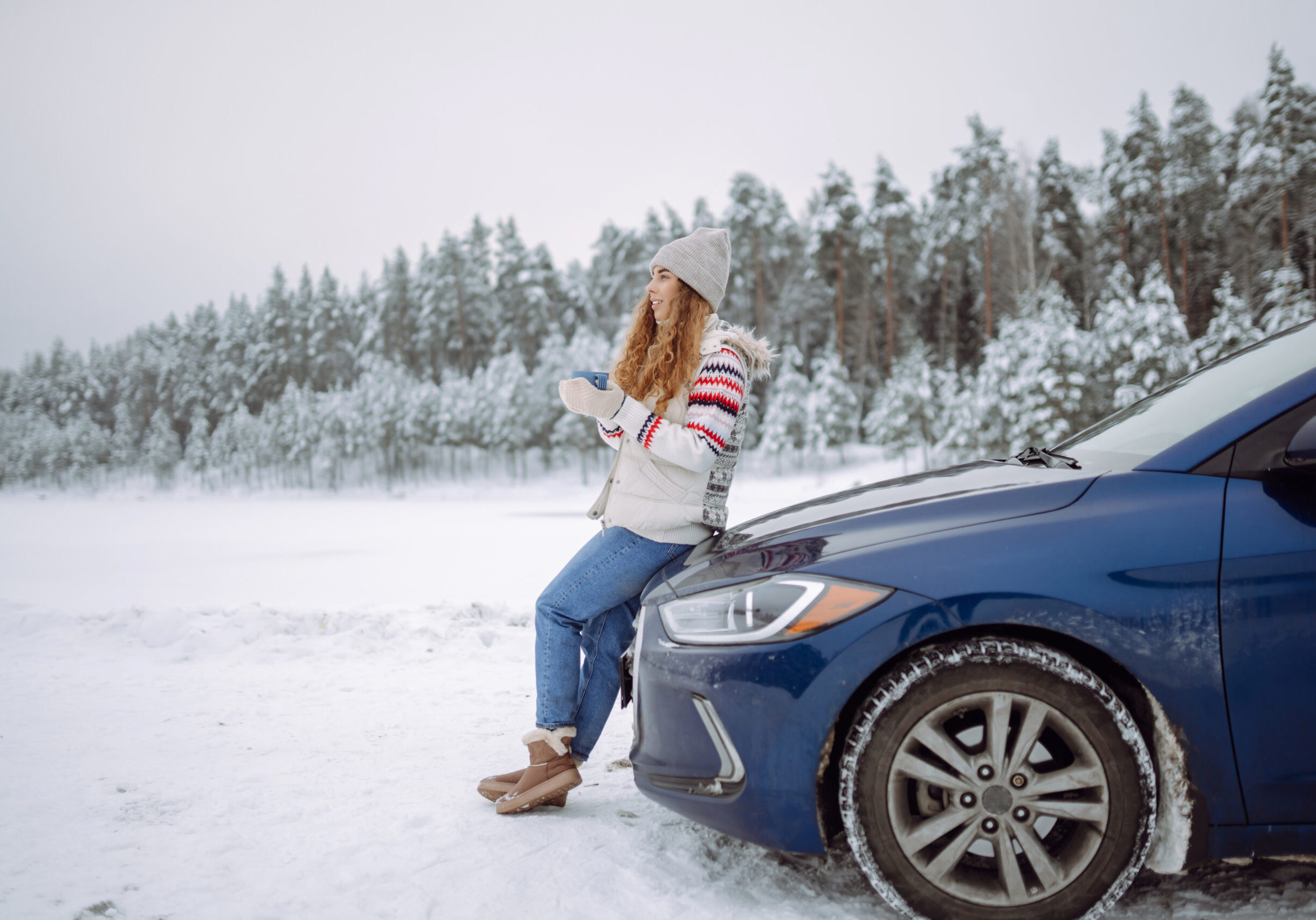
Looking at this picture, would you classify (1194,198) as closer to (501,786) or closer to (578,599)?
(578,599)

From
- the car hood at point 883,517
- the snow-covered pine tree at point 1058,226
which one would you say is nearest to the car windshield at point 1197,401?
the car hood at point 883,517

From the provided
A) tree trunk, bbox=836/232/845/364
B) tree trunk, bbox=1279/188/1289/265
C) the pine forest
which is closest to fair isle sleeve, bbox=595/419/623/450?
the pine forest

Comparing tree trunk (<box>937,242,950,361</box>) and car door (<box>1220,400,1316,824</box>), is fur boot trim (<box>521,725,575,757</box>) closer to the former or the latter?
car door (<box>1220,400,1316,824</box>)

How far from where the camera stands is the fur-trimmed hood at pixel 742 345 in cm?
298

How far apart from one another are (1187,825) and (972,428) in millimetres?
31760

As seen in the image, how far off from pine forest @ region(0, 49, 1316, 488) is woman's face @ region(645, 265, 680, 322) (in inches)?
948

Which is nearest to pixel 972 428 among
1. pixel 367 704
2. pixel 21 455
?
pixel 367 704

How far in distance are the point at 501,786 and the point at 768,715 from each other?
1.39m

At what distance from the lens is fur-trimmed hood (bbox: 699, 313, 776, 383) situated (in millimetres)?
2977

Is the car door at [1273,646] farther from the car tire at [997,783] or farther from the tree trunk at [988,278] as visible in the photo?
the tree trunk at [988,278]

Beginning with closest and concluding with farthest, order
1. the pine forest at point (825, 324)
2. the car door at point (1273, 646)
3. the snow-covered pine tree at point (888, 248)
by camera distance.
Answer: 1. the car door at point (1273, 646)
2. the pine forest at point (825, 324)
3. the snow-covered pine tree at point (888, 248)

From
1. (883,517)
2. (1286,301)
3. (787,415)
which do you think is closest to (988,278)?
(787,415)

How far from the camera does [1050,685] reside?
2008 mm

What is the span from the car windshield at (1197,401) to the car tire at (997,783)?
2.29 ft
